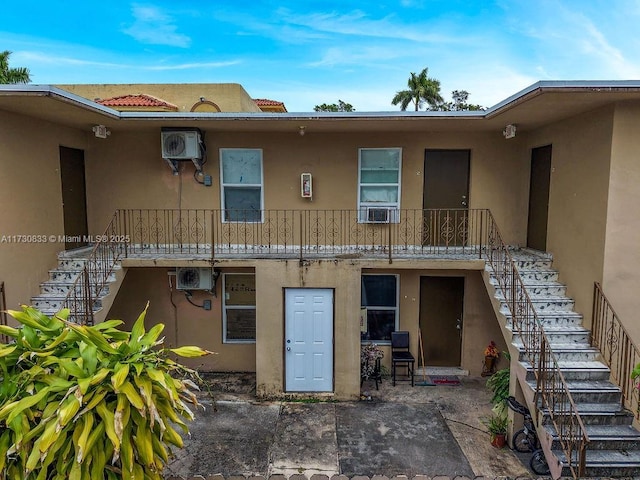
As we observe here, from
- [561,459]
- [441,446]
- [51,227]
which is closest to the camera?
[561,459]

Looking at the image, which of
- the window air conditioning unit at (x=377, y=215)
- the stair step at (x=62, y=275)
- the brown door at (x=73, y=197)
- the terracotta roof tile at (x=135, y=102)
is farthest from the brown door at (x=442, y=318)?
the terracotta roof tile at (x=135, y=102)

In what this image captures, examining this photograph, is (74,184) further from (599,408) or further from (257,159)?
(599,408)

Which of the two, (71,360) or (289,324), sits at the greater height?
(71,360)

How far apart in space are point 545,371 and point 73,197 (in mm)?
9032

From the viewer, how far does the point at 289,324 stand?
7695mm

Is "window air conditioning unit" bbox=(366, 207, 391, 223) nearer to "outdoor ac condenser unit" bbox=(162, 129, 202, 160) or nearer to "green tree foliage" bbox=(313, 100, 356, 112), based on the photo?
"outdoor ac condenser unit" bbox=(162, 129, 202, 160)

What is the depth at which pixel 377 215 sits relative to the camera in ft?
28.2

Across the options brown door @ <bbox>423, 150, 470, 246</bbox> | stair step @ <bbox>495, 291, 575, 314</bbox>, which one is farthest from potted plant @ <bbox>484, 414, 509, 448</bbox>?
brown door @ <bbox>423, 150, 470, 246</bbox>

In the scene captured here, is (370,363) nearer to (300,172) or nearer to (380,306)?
(380,306)

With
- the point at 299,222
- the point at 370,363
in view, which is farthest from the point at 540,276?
the point at 299,222

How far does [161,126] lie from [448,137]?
19.3ft

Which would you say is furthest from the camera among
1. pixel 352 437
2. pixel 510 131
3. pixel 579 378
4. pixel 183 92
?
pixel 183 92

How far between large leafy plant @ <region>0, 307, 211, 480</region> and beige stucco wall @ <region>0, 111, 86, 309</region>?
5091 mm

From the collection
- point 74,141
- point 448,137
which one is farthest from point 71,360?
point 448,137
